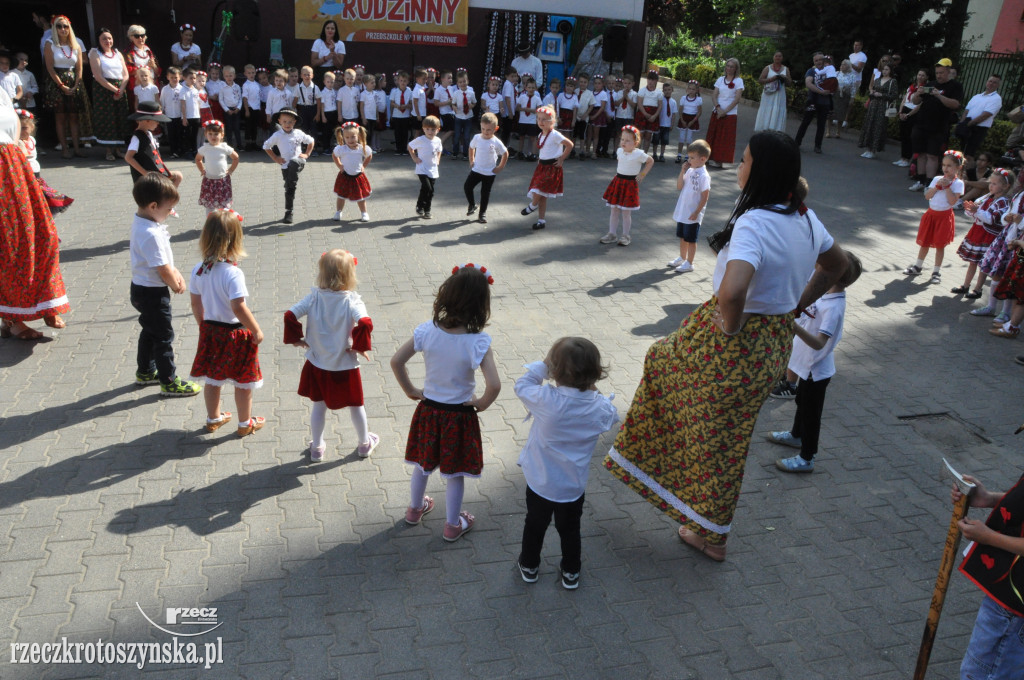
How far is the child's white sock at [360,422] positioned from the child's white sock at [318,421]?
17 centimetres

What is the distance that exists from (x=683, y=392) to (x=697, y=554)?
99 cm

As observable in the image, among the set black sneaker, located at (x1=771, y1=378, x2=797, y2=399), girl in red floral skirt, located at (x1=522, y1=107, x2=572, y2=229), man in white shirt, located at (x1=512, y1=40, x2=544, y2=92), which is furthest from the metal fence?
black sneaker, located at (x1=771, y1=378, x2=797, y2=399)

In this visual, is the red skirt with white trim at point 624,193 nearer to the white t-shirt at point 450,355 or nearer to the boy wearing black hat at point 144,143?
the boy wearing black hat at point 144,143

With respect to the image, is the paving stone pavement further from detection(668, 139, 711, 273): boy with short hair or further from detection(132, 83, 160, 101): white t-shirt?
detection(132, 83, 160, 101): white t-shirt

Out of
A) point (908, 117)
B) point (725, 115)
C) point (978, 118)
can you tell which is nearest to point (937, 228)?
point (978, 118)

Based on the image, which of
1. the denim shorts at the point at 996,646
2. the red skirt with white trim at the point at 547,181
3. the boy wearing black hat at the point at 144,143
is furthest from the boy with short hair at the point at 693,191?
the denim shorts at the point at 996,646

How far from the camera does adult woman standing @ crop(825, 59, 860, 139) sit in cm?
1777

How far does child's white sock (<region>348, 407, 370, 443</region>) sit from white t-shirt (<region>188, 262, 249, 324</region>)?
0.89 metres

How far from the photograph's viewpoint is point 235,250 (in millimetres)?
4531

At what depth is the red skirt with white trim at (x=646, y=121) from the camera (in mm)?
15039

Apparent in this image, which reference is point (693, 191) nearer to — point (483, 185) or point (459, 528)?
point (483, 185)

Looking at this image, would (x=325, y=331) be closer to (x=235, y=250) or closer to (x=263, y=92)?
(x=235, y=250)

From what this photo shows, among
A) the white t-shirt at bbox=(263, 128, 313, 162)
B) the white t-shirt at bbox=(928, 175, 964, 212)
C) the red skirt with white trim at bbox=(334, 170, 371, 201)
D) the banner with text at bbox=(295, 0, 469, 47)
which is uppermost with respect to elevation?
the banner with text at bbox=(295, 0, 469, 47)

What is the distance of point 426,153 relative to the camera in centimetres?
993
